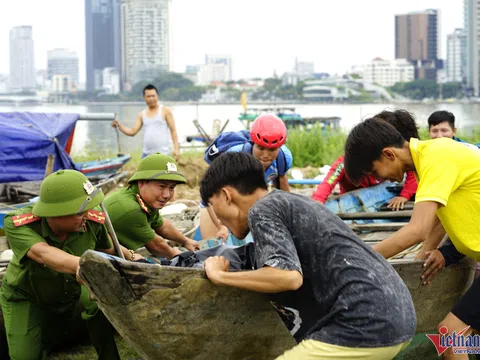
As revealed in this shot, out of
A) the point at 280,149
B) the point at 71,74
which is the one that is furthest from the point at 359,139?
the point at 71,74

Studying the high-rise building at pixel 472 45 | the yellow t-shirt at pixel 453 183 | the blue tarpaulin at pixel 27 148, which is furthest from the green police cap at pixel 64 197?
the high-rise building at pixel 472 45

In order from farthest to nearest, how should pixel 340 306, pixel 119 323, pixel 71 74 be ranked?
1. pixel 71 74
2. pixel 119 323
3. pixel 340 306

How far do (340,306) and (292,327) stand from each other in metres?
0.41

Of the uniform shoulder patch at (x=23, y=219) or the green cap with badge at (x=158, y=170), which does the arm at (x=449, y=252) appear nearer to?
the green cap with badge at (x=158, y=170)

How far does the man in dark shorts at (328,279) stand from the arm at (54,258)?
4.62 feet

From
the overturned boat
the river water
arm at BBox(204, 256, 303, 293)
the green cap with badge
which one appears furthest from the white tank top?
arm at BBox(204, 256, 303, 293)

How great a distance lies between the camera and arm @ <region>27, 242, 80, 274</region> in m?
4.51

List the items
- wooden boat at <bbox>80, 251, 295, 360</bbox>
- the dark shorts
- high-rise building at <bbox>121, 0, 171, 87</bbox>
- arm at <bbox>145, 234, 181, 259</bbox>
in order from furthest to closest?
high-rise building at <bbox>121, 0, 171, 87</bbox>
arm at <bbox>145, 234, 181, 259</bbox>
the dark shorts
wooden boat at <bbox>80, 251, 295, 360</bbox>

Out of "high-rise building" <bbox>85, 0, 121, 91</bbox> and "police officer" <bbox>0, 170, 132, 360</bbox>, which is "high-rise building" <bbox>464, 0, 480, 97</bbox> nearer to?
"high-rise building" <bbox>85, 0, 121, 91</bbox>

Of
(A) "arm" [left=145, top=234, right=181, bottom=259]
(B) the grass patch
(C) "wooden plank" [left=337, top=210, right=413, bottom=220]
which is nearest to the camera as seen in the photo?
(A) "arm" [left=145, top=234, right=181, bottom=259]

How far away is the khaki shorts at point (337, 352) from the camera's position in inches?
130

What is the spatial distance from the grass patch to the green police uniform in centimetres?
1122

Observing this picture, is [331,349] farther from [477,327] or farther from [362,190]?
[362,190]

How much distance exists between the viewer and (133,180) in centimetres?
566
